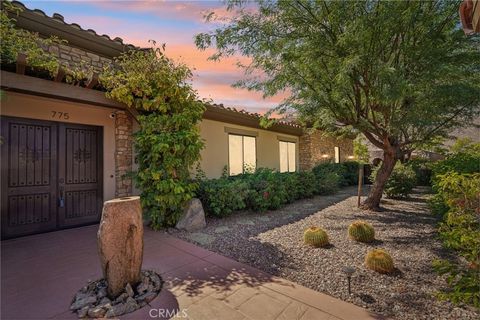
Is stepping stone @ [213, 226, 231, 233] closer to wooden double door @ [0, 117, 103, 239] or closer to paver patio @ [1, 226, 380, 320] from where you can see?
paver patio @ [1, 226, 380, 320]

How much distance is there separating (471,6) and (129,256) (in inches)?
177

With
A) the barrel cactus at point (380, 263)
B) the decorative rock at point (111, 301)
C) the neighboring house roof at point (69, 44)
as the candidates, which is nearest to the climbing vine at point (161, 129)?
the neighboring house roof at point (69, 44)

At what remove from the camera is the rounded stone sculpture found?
9.61 feet

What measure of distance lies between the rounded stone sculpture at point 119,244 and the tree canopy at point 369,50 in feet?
13.4

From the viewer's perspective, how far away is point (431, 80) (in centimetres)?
497

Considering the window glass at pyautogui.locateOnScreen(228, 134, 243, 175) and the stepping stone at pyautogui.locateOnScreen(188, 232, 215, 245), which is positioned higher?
the window glass at pyautogui.locateOnScreen(228, 134, 243, 175)

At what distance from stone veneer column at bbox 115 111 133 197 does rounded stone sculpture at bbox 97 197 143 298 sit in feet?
12.0

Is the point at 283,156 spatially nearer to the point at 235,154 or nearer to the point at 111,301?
the point at 235,154

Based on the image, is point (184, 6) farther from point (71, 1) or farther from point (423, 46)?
point (423, 46)

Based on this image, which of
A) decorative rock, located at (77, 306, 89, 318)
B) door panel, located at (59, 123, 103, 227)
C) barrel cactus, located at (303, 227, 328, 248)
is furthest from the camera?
door panel, located at (59, 123, 103, 227)

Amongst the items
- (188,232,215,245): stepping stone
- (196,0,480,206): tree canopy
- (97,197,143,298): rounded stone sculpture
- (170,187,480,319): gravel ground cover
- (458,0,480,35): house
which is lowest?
(170,187,480,319): gravel ground cover

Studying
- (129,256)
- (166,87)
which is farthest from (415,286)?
(166,87)

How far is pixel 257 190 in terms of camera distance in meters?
7.53

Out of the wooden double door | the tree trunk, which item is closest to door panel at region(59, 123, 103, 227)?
the wooden double door
